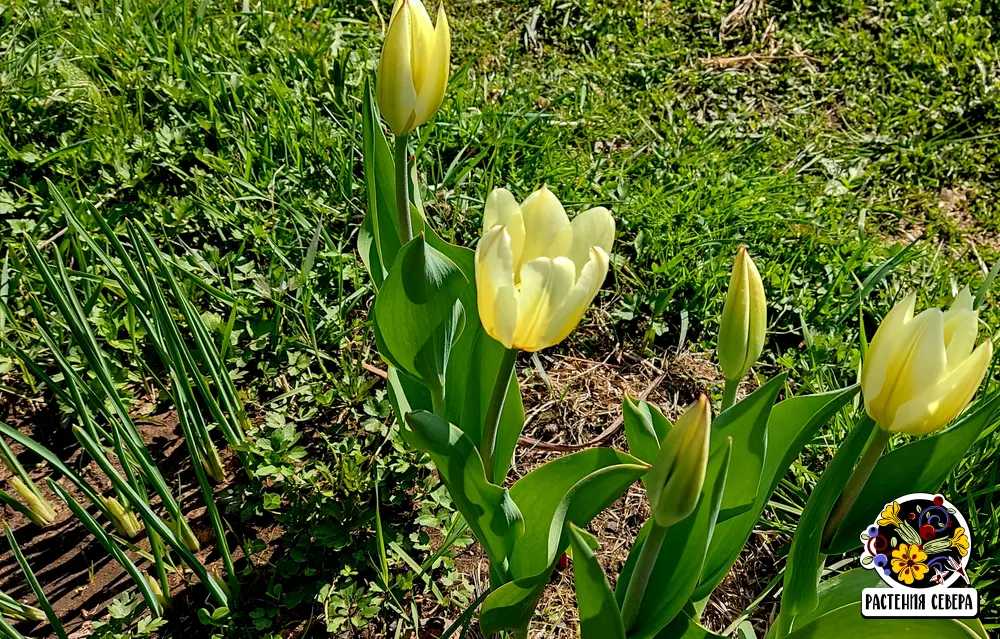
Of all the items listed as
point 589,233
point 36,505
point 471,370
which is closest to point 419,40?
point 589,233

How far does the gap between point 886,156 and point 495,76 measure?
1.27 meters

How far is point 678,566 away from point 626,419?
20cm

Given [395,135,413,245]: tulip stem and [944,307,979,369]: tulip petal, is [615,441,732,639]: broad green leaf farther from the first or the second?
[395,135,413,245]: tulip stem

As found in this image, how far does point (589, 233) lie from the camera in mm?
987

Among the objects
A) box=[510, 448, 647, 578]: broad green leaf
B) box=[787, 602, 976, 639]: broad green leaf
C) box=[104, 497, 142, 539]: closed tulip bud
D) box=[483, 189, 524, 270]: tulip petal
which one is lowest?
box=[104, 497, 142, 539]: closed tulip bud

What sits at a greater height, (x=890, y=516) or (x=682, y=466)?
(x=682, y=466)

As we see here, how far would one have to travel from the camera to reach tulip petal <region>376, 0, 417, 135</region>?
1.06 metres

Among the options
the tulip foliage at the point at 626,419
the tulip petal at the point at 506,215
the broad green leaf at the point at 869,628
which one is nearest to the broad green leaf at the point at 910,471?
the tulip foliage at the point at 626,419

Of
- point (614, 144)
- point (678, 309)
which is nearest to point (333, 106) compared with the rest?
point (614, 144)

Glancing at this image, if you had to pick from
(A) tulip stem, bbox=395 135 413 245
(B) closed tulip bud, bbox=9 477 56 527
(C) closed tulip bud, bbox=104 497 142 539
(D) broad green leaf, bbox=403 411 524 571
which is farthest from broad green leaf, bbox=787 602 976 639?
(B) closed tulip bud, bbox=9 477 56 527

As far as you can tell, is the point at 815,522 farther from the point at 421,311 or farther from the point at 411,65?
the point at 411,65

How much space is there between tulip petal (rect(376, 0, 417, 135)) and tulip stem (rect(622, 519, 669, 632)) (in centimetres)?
62

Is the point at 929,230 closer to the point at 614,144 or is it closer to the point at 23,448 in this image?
the point at 614,144

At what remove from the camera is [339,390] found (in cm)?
171
